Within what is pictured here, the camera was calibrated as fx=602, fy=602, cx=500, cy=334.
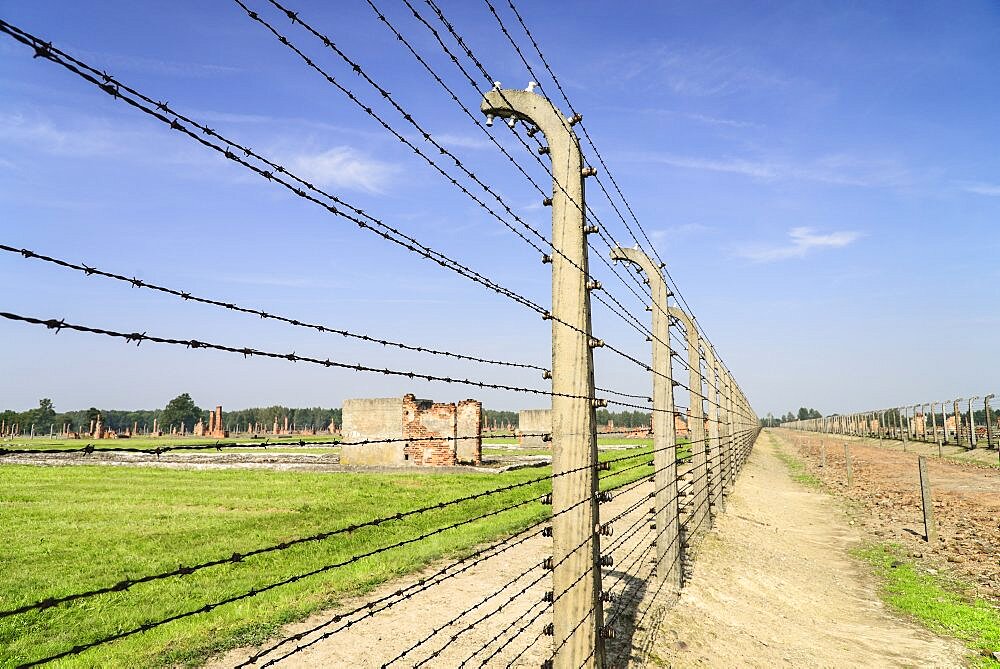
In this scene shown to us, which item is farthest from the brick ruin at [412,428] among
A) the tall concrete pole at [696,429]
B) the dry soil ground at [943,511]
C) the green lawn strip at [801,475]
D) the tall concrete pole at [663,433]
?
the tall concrete pole at [663,433]

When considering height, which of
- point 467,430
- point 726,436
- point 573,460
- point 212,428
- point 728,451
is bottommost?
point 212,428

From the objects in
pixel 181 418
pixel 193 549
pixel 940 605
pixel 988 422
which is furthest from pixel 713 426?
pixel 181 418

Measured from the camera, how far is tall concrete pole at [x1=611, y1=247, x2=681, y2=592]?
698 centimetres

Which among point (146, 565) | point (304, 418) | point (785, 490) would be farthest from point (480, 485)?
point (304, 418)

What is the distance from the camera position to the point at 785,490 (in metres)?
17.4

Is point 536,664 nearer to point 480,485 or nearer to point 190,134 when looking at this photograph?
point 190,134

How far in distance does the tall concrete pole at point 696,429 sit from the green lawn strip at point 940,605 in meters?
2.44

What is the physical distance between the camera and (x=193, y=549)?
28.6 feet

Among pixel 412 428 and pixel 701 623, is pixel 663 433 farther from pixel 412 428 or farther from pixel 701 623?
pixel 412 428

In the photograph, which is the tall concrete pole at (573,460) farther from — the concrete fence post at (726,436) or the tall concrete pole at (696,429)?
the concrete fence post at (726,436)

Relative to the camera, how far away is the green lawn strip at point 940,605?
5.88 meters

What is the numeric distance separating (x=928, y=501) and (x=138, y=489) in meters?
17.6

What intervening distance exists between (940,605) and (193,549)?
9.60m

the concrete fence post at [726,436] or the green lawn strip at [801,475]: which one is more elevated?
the concrete fence post at [726,436]
